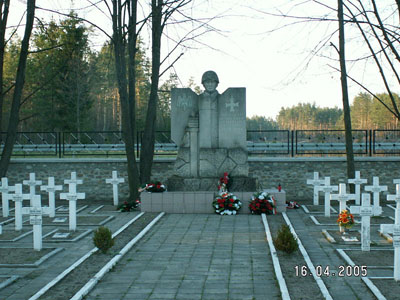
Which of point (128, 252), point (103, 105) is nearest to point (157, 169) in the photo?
point (128, 252)

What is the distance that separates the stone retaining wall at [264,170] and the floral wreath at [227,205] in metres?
4.83

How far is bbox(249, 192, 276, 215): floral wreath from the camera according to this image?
14.3m

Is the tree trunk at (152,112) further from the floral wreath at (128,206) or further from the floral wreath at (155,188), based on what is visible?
the floral wreath at (155,188)

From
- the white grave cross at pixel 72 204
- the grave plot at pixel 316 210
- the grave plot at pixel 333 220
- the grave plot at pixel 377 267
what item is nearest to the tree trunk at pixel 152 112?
the white grave cross at pixel 72 204

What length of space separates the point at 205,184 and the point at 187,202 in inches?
37.3

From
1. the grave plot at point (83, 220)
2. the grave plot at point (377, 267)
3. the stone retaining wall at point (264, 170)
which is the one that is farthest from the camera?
the stone retaining wall at point (264, 170)

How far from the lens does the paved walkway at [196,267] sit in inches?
282

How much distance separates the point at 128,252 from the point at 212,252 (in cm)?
166

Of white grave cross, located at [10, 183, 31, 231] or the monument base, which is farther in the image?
the monument base

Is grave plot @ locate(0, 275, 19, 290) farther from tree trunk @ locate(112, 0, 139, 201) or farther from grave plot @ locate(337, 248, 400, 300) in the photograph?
tree trunk @ locate(112, 0, 139, 201)

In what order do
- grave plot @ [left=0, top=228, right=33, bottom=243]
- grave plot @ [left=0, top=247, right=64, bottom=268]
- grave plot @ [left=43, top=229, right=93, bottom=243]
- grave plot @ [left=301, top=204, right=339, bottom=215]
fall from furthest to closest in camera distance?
1. grave plot @ [left=301, top=204, right=339, bottom=215]
2. grave plot @ [left=0, top=228, right=33, bottom=243]
3. grave plot @ [left=43, top=229, right=93, bottom=243]
4. grave plot @ [left=0, top=247, right=64, bottom=268]

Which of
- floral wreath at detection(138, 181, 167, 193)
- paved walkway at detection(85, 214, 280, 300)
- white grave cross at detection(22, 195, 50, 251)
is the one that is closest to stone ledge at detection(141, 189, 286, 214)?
floral wreath at detection(138, 181, 167, 193)

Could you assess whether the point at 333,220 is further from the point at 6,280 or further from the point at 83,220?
the point at 6,280

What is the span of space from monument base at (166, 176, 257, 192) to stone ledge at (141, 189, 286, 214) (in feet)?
1.59
